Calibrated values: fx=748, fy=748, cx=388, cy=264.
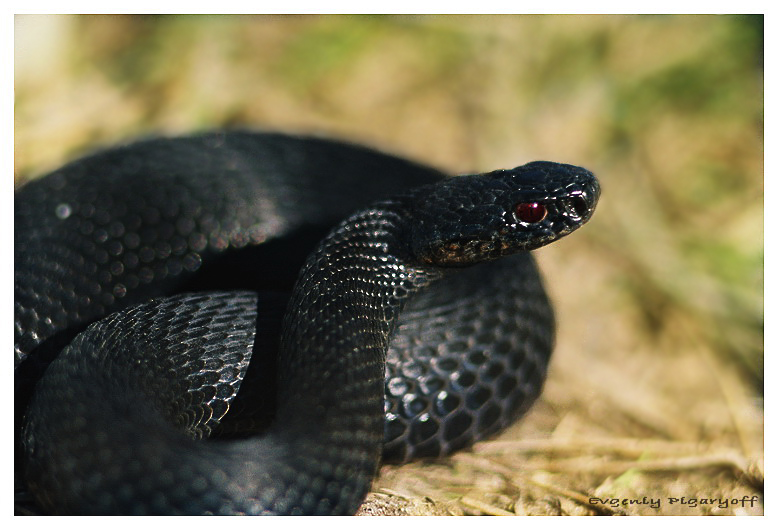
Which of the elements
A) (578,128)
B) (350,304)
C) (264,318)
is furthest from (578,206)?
(578,128)

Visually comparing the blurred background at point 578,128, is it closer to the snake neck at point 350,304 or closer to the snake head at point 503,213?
the snake neck at point 350,304


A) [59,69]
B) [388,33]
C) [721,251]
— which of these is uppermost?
[388,33]

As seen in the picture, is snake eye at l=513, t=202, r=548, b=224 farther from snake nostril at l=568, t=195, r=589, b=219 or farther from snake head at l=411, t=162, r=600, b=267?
snake nostril at l=568, t=195, r=589, b=219

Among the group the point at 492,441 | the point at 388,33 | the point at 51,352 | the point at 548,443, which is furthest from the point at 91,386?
→ the point at 388,33

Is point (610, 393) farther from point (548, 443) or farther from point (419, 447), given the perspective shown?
point (419, 447)

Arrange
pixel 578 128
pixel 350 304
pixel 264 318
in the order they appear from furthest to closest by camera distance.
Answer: pixel 578 128 → pixel 264 318 → pixel 350 304

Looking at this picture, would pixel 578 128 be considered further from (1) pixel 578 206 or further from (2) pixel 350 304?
(2) pixel 350 304

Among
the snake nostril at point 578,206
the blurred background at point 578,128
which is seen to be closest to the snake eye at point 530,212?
the snake nostril at point 578,206
